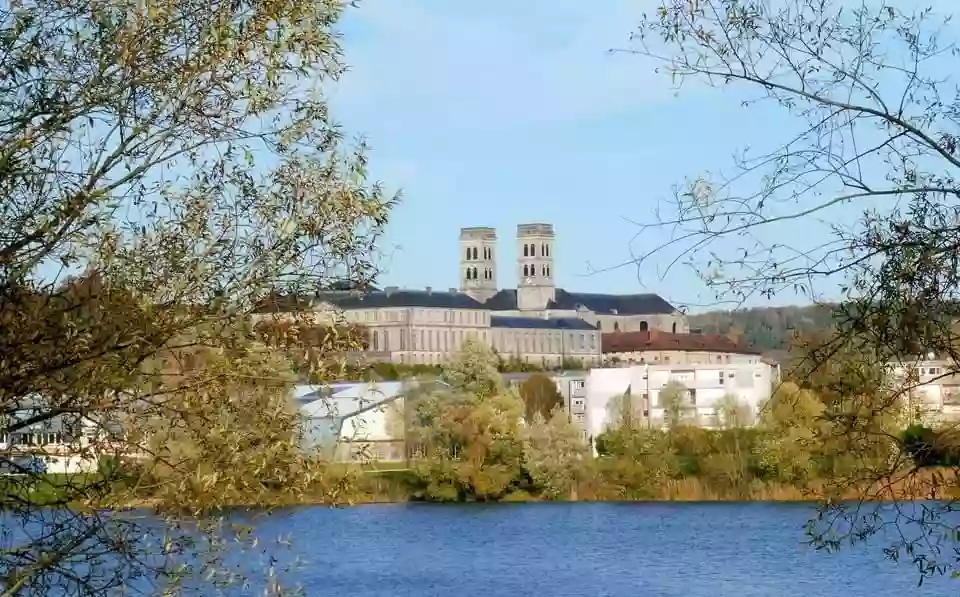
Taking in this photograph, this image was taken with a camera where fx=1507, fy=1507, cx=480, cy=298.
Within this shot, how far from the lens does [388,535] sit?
3262 cm

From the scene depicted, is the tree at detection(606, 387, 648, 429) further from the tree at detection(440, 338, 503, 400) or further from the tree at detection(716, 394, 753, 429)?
the tree at detection(440, 338, 503, 400)

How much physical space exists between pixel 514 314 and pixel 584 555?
111619mm

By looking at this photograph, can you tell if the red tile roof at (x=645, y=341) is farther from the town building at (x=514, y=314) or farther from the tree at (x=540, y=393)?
the tree at (x=540, y=393)

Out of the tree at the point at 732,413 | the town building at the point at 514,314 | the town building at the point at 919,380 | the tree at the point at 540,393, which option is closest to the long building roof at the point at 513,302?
the town building at the point at 514,314

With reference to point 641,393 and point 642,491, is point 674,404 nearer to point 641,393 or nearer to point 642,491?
point 642,491

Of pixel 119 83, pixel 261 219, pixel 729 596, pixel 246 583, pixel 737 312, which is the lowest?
pixel 729 596

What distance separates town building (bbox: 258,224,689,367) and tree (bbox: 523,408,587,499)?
201ft

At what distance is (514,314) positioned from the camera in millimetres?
139750

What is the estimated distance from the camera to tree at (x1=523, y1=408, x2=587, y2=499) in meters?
41.1

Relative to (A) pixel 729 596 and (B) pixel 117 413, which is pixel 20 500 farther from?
(A) pixel 729 596

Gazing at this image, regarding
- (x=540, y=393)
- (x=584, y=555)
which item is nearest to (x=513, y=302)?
(x=540, y=393)

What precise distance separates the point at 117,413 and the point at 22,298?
555 millimetres

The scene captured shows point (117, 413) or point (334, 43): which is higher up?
point (334, 43)

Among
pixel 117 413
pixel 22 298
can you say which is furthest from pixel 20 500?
pixel 22 298
